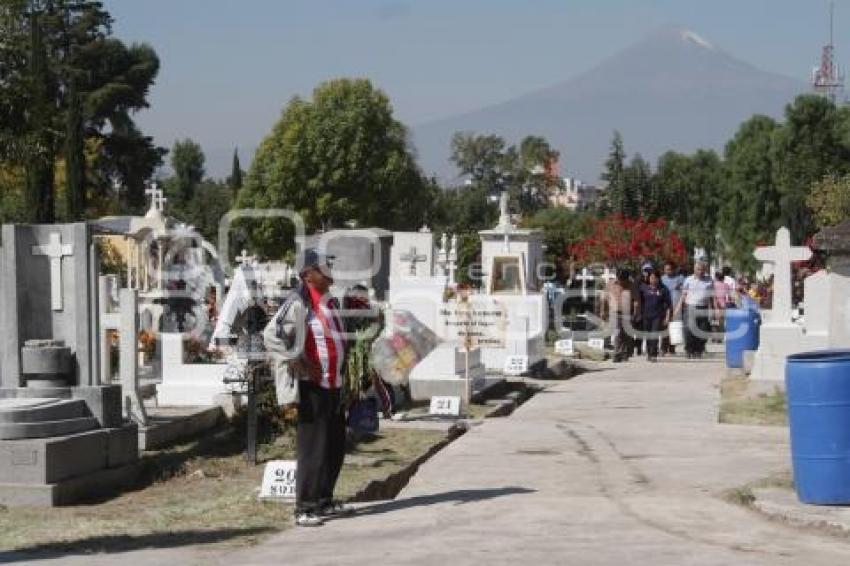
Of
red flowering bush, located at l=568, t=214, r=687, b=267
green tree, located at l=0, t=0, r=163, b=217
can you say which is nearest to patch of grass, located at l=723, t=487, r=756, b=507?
red flowering bush, located at l=568, t=214, r=687, b=267

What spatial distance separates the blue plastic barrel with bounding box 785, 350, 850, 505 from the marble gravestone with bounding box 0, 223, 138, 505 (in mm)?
5658

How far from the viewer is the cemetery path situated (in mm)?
8172

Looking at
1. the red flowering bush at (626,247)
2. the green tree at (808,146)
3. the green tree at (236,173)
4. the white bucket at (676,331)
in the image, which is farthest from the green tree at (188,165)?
the white bucket at (676,331)

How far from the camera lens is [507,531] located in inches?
348

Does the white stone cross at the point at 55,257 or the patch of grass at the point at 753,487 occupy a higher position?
the white stone cross at the point at 55,257

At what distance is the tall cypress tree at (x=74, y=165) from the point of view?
4728cm

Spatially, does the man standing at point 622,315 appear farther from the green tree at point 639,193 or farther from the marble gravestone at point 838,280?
the green tree at point 639,193

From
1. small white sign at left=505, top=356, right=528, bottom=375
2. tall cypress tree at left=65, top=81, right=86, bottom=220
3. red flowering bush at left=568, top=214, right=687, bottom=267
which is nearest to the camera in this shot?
small white sign at left=505, top=356, right=528, bottom=375

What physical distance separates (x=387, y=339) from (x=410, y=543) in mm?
7305

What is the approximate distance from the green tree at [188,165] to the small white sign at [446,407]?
8374 centimetres

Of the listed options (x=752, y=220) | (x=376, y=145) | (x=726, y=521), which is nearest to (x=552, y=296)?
(x=726, y=521)

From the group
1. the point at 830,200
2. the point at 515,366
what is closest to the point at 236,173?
the point at 830,200

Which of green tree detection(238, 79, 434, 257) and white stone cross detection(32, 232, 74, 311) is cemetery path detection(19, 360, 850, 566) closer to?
white stone cross detection(32, 232, 74, 311)

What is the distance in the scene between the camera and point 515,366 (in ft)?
69.9
